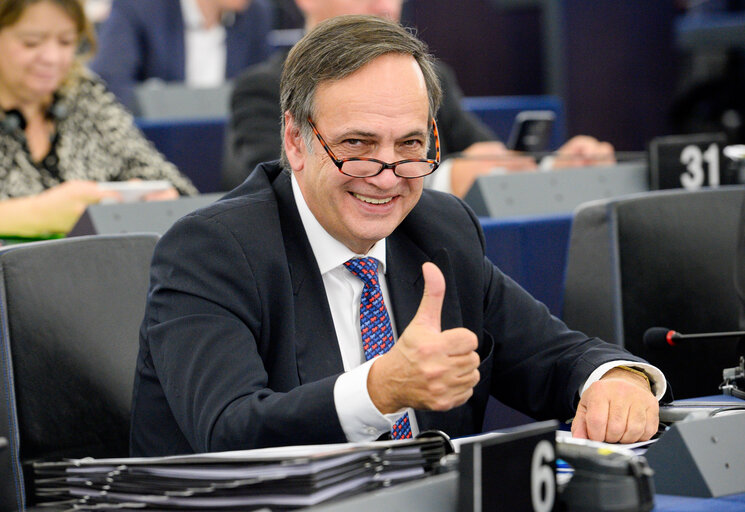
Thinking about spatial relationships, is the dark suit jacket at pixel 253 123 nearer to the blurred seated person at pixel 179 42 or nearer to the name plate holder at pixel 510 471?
the blurred seated person at pixel 179 42

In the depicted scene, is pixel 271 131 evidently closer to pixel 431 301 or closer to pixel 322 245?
pixel 322 245

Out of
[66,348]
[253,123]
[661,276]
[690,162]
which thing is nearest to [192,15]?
[253,123]

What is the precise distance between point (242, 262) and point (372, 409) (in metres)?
0.34

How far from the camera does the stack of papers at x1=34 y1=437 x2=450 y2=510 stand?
1054 mm

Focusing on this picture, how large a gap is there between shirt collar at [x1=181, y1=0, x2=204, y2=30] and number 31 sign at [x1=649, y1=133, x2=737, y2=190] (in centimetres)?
294

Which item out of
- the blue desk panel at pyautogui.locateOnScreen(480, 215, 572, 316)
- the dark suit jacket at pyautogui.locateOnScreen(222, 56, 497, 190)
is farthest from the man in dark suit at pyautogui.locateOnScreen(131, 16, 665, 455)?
the dark suit jacket at pyautogui.locateOnScreen(222, 56, 497, 190)

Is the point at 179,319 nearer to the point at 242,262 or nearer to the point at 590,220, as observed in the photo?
the point at 242,262

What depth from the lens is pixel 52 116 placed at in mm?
3205

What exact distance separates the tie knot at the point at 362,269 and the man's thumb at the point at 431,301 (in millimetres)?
362

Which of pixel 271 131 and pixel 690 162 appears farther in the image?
pixel 271 131

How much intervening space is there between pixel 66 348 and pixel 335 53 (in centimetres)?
62

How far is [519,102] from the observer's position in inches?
203

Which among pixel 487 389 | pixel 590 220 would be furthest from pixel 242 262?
pixel 590 220

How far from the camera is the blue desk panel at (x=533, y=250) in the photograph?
2.62m
